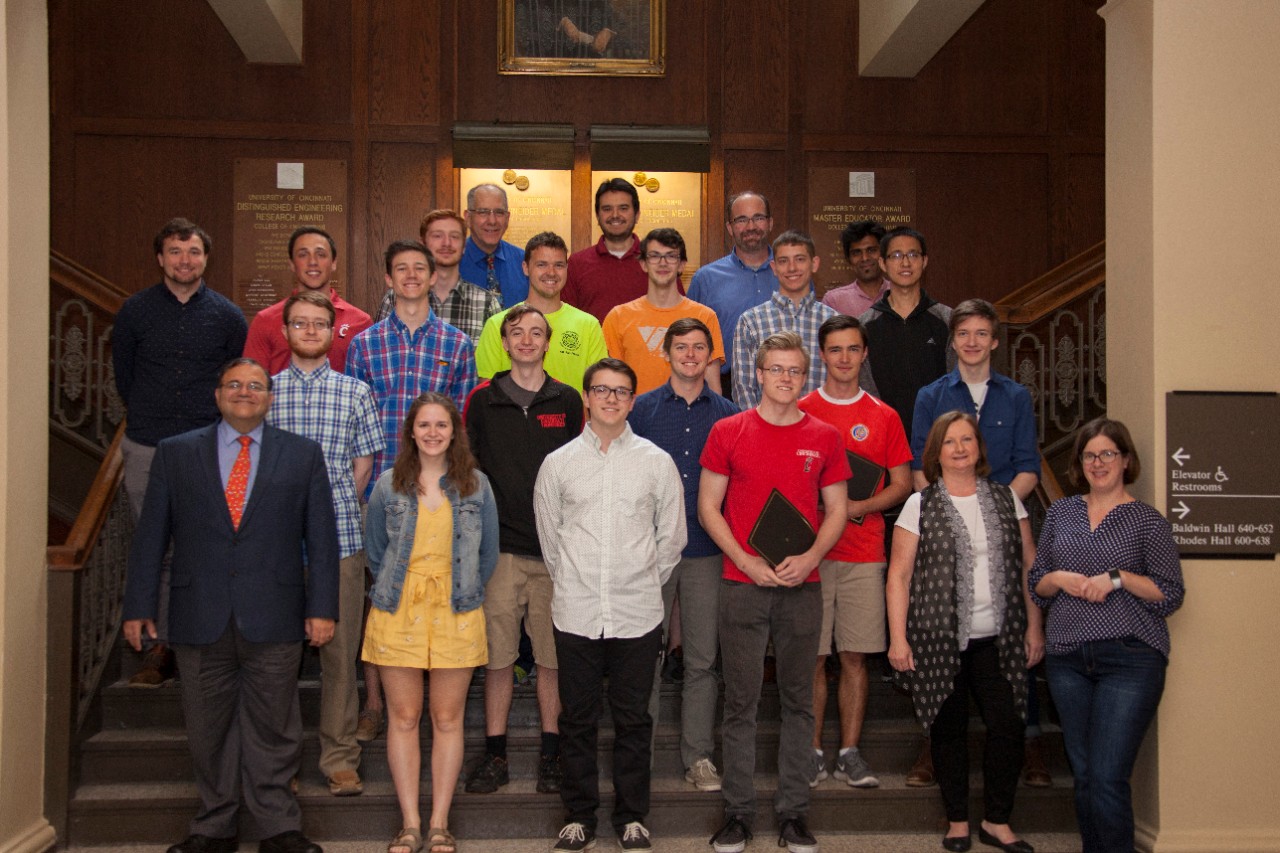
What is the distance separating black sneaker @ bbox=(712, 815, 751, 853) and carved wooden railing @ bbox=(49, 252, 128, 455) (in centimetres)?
357

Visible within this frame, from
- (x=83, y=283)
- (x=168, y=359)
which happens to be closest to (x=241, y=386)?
(x=168, y=359)

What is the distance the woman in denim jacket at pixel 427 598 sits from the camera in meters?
4.00

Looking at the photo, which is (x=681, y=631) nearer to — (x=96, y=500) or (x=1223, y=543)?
(x=1223, y=543)

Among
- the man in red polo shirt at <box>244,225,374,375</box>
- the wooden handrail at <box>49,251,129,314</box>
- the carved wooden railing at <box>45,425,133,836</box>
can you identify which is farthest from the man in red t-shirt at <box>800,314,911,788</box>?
the wooden handrail at <box>49,251,129,314</box>

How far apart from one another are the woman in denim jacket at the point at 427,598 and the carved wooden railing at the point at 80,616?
1128 mm

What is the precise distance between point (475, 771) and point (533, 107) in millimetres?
5203

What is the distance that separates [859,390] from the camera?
4.61m

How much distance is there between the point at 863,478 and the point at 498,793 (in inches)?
70.5

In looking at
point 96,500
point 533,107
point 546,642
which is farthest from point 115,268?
point 546,642

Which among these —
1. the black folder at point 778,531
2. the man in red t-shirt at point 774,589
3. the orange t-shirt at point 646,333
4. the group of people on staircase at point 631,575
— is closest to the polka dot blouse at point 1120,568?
the group of people on staircase at point 631,575

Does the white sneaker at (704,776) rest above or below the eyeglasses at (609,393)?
below

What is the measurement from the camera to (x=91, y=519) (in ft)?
14.7

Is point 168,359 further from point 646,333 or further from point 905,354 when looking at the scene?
point 905,354

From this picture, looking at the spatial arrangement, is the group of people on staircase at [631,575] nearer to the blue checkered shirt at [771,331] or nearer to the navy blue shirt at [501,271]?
the blue checkered shirt at [771,331]
